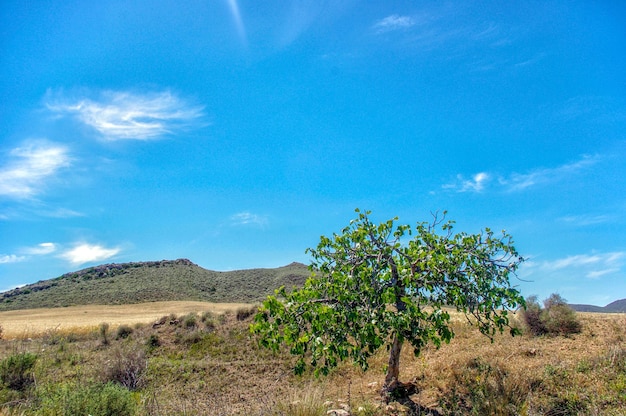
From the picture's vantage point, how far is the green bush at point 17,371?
12.7 m

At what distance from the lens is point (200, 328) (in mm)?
21297

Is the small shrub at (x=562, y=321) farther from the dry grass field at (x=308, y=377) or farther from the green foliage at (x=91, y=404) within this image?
the green foliage at (x=91, y=404)

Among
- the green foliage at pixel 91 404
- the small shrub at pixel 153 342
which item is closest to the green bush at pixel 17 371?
the green foliage at pixel 91 404

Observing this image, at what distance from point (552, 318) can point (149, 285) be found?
70510 millimetres

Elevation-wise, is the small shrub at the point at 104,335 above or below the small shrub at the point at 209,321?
below

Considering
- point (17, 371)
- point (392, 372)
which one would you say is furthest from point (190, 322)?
point (392, 372)

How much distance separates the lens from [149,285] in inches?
2854

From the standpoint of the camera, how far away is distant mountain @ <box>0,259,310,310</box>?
66812 millimetres

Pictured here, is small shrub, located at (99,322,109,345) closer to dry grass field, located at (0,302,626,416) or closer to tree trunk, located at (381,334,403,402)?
dry grass field, located at (0,302,626,416)

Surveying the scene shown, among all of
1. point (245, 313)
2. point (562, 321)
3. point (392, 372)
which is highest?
point (245, 313)

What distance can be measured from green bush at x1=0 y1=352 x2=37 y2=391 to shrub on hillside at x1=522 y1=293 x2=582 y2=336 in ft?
57.6

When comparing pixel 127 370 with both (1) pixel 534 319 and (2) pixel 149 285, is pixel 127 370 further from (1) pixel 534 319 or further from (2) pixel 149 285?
(2) pixel 149 285

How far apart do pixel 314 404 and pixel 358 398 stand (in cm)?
325

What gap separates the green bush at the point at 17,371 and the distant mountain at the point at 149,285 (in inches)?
1804
